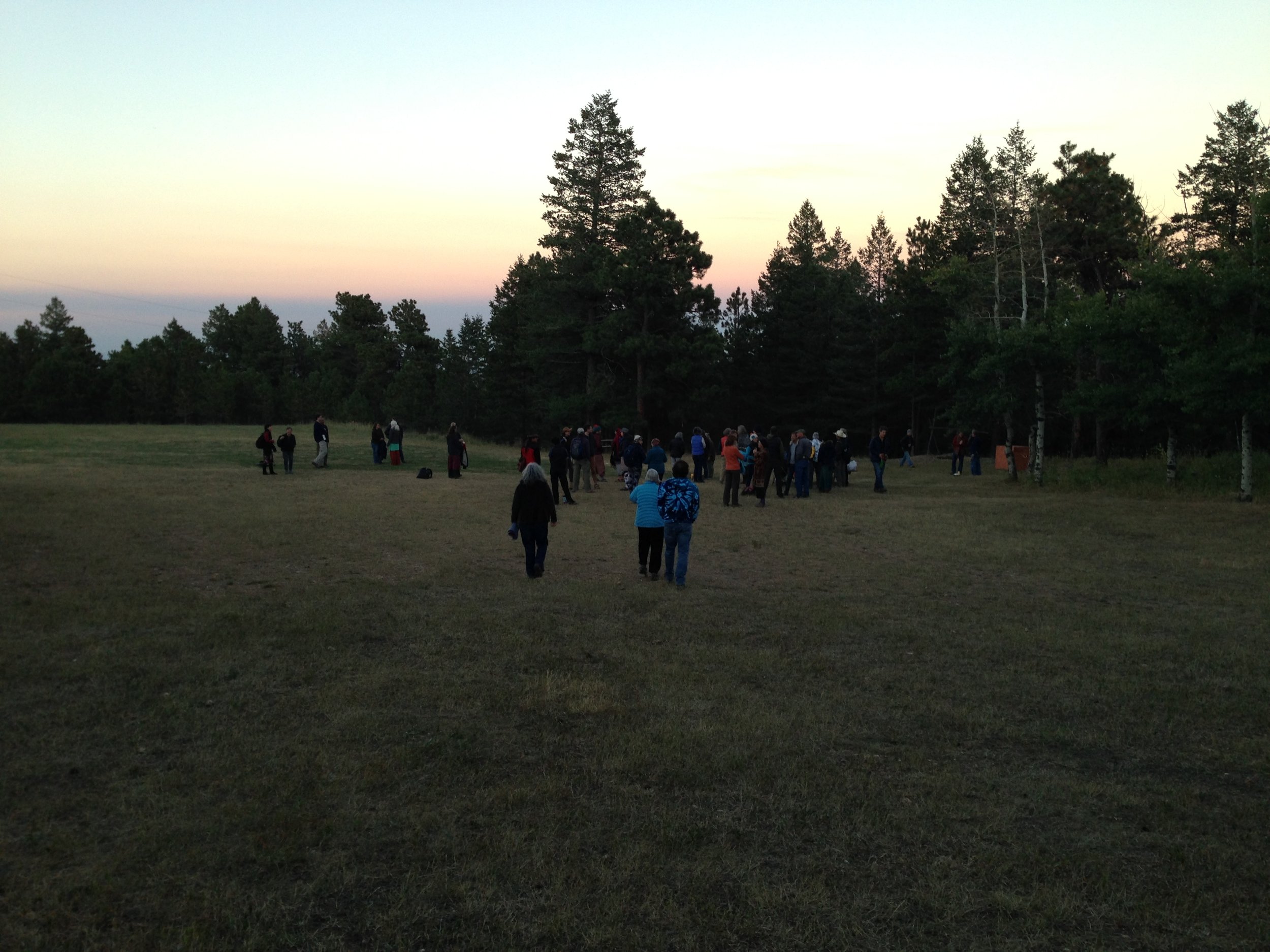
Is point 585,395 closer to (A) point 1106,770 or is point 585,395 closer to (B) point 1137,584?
(B) point 1137,584

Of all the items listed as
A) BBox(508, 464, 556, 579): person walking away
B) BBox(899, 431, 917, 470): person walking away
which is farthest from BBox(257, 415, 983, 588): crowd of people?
BBox(899, 431, 917, 470): person walking away

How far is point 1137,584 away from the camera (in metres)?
12.8

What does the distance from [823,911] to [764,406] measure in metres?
62.6

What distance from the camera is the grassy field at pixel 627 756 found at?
425 cm

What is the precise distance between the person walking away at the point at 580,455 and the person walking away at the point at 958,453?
56.6 ft

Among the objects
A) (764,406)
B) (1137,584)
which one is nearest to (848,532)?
(1137,584)

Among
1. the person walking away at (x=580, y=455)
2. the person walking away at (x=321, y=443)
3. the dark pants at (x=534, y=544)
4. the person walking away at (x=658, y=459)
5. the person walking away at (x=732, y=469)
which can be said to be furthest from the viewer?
the person walking away at (x=321, y=443)

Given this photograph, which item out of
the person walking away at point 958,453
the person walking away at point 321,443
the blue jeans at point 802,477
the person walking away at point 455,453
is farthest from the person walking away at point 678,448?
the person walking away at point 958,453

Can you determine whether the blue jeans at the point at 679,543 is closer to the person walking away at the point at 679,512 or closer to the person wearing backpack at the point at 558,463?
the person walking away at the point at 679,512

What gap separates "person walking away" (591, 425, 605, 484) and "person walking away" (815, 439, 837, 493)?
6.37 metres

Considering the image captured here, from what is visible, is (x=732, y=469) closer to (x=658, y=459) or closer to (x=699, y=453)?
(x=699, y=453)

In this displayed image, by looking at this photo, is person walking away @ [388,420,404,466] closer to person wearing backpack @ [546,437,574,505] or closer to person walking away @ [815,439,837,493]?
person wearing backpack @ [546,437,574,505]

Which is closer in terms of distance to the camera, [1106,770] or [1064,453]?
[1106,770]

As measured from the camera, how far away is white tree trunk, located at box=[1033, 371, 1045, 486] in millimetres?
30000
